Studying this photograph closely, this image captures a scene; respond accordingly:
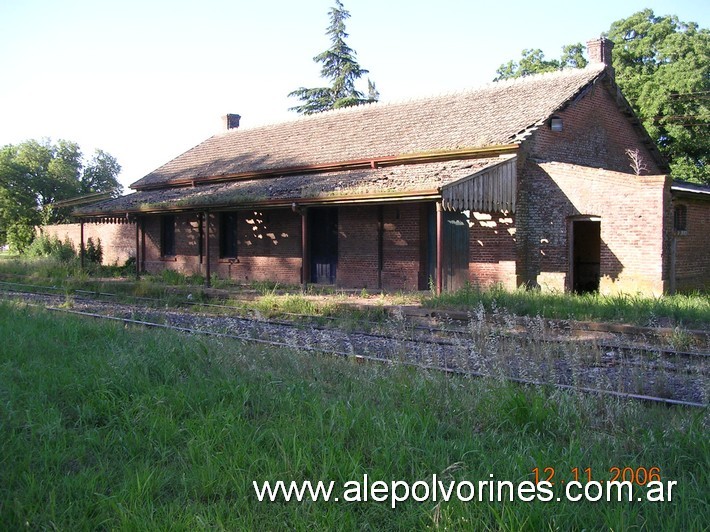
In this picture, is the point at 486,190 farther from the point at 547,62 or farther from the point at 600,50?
the point at 547,62

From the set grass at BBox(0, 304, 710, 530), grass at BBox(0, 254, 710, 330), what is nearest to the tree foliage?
grass at BBox(0, 254, 710, 330)

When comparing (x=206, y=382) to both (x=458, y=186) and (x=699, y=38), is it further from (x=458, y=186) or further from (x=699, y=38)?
(x=699, y=38)

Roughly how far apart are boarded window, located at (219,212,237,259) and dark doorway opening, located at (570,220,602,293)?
11756 millimetres

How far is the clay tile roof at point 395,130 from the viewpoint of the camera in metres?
17.5

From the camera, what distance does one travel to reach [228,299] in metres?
16.6

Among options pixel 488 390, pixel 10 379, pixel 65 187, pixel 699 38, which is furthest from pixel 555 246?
pixel 65 187

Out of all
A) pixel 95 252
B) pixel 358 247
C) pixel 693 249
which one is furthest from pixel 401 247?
pixel 95 252

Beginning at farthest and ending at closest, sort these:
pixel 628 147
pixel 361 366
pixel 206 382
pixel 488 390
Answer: pixel 628 147, pixel 361 366, pixel 206 382, pixel 488 390

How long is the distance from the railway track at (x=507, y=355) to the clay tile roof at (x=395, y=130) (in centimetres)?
791

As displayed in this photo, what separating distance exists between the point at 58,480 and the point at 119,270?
75.3 ft

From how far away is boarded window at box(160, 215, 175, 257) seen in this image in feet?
84.3

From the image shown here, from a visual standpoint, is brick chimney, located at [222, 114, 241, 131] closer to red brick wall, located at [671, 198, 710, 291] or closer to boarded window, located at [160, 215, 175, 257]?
boarded window, located at [160, 215, 175, 257]
